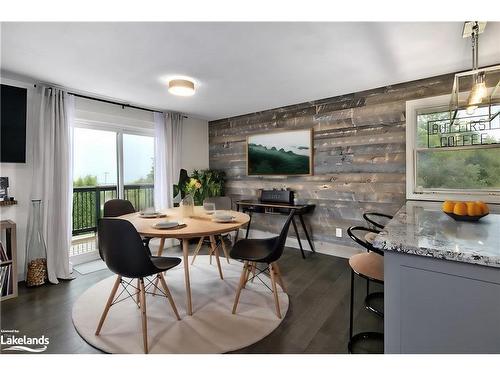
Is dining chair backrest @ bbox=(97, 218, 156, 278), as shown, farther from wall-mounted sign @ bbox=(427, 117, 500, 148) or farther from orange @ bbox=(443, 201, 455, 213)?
wall-mounted sign @ bbox=(427, 117, 500, 148)

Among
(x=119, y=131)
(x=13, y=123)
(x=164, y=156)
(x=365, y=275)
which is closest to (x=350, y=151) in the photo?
(x=365, y=275)

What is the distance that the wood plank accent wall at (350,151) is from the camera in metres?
3.02

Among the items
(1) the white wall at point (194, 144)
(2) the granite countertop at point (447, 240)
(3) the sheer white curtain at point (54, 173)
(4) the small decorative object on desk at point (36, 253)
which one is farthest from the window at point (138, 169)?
(2) the granite countertop at point (447, 240)

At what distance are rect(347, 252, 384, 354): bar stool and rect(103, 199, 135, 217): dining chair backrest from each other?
242cm

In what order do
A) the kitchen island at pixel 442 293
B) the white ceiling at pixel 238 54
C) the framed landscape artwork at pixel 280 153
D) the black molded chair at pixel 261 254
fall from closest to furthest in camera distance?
the kitchen island at pixel 442 293 → the white ceiling at pixel 238 54 → the black molded chair at pixel 261 254 → the framed landscape artwork at pixel 280 153

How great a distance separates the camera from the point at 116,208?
9.16 ft

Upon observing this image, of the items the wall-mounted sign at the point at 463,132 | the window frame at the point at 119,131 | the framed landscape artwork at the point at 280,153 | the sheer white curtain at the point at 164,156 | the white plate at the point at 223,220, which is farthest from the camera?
the sheer white curtain at the point at 164,156

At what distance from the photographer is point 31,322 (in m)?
1.96

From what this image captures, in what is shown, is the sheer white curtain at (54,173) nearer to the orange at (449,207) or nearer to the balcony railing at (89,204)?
the balcony railing at (89,204)

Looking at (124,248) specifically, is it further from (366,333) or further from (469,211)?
(469,211)

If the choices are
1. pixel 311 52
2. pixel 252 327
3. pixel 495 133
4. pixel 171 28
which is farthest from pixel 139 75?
pixel 495 133

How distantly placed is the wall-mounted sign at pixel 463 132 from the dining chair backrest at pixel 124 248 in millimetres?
3008

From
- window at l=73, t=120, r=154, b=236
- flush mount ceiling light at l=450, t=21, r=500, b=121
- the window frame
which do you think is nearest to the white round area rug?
window at l=73, t=120, r=154, b=236

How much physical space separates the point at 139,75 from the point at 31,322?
240 centimetres
